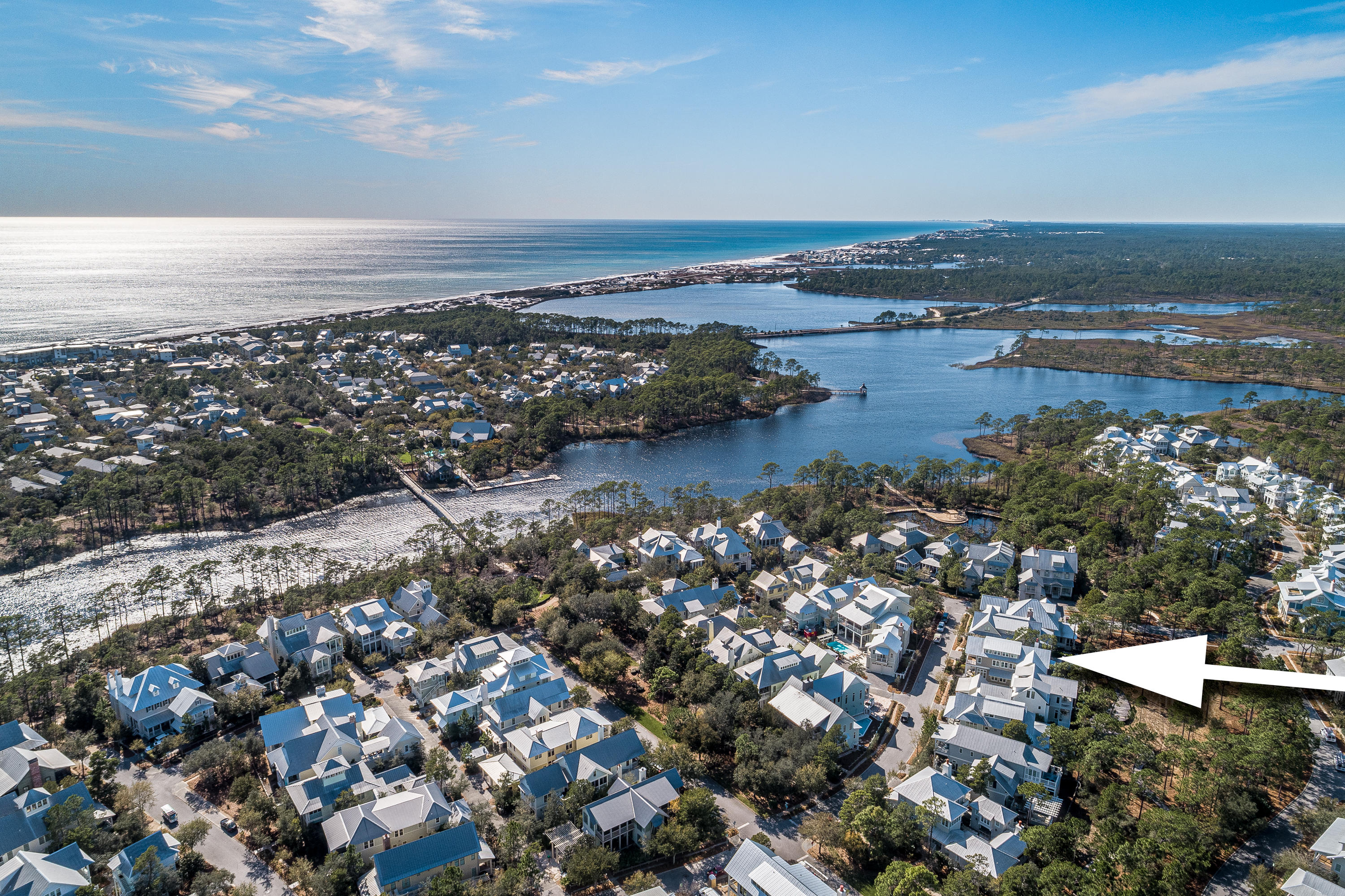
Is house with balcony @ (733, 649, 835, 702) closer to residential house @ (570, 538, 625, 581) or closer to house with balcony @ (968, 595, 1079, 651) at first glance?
house with balcony @ (968, 595, 1079, 651)

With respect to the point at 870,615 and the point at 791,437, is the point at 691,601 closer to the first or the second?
the point at 870,615

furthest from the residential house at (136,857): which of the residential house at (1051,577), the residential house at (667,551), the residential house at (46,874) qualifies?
the residential house at (1051,577)

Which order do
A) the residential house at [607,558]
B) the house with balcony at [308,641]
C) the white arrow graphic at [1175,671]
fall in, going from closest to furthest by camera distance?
the white arrow graphic at [1175,671], the house with balcony at [308,641], the residential house at [607,558]

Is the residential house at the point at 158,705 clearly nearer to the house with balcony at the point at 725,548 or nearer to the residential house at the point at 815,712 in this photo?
the residential house at the point at 815,712

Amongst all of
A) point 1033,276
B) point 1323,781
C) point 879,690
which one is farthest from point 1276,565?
point 1033,276

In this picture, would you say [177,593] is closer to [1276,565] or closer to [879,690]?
[879,690]
